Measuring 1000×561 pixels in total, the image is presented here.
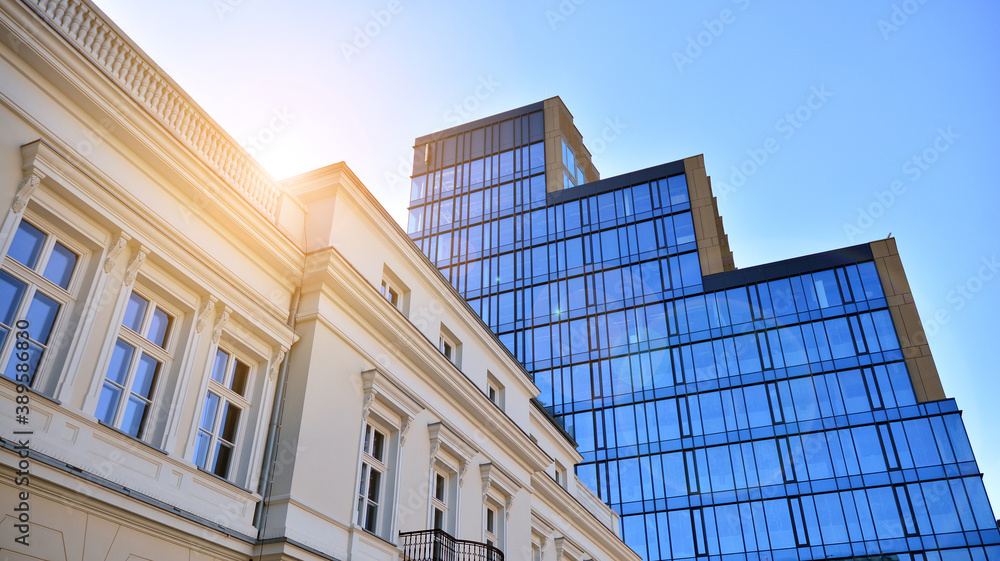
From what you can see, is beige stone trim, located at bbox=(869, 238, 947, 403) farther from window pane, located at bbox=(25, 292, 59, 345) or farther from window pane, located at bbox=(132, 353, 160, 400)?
window pane, located at bbox=(25, 292, 59, 345)

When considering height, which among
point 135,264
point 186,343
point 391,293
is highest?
point 391,293

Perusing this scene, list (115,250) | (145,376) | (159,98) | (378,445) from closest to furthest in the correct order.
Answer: (115,250)
(145,376)
(159,98)
(378,445)

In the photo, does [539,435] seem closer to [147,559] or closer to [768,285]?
[147,559]

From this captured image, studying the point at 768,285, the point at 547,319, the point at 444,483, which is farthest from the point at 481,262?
the point at 444,483

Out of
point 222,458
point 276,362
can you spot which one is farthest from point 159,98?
point 222,458

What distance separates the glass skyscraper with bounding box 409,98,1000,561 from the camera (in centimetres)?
4578

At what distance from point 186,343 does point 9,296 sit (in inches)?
115

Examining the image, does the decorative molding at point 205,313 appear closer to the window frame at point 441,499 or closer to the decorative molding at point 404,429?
the decorative molding at point 404,429

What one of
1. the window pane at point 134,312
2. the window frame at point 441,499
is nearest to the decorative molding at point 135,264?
the window pane at point 134,312

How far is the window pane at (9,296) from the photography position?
977cm

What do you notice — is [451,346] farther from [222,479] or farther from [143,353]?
[143,353]

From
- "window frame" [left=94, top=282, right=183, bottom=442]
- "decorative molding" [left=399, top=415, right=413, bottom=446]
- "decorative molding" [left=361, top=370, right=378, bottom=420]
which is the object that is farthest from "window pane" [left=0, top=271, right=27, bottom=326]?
"decorative molding" [left=399, top=415, right=413, bottom=446]

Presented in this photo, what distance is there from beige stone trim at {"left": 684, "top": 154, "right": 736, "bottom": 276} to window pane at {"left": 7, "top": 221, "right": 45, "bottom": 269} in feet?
162

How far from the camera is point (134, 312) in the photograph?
38.9 ft
